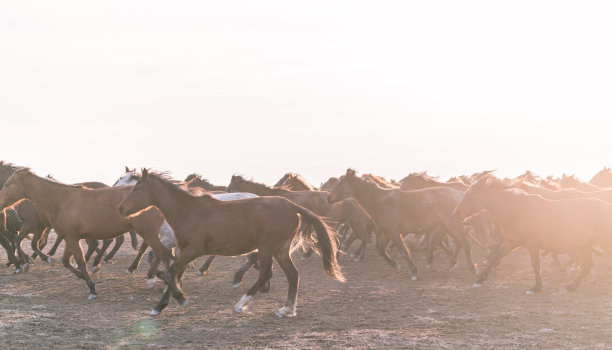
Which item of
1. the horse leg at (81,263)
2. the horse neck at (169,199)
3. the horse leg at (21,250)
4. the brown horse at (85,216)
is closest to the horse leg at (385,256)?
the brown horse at (85,216)

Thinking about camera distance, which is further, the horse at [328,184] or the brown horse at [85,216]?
the horse at [328,184]

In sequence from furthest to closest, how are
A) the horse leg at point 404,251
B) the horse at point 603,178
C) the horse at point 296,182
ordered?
the horse at point 603,178 < the horse at point 296,182 < the horse leg at point 404,251

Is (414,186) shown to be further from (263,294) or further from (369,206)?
(263,294)

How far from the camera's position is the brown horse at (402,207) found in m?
13.6

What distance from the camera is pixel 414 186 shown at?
1745 cm

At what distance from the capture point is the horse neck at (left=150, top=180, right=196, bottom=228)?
9258 mm

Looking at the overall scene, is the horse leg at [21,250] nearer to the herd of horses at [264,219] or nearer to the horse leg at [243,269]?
the herd of horses at [264,219]

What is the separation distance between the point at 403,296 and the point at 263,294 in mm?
2444

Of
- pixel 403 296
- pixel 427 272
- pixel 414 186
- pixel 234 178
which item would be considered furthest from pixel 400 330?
pixel 414 186

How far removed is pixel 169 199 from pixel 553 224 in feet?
22.0

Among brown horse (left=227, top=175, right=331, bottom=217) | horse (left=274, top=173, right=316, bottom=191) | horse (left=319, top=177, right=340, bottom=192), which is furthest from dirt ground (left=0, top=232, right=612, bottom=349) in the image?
horse (left=319, top=177, right=340, bottom=192)

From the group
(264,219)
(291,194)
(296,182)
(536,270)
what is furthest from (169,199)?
(296,182)

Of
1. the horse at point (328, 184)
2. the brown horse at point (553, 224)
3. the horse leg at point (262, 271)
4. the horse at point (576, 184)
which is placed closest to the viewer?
the horse leg at point (262, 271)

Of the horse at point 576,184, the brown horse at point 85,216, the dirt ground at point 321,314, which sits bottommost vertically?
the dirt ground at point 321,314
